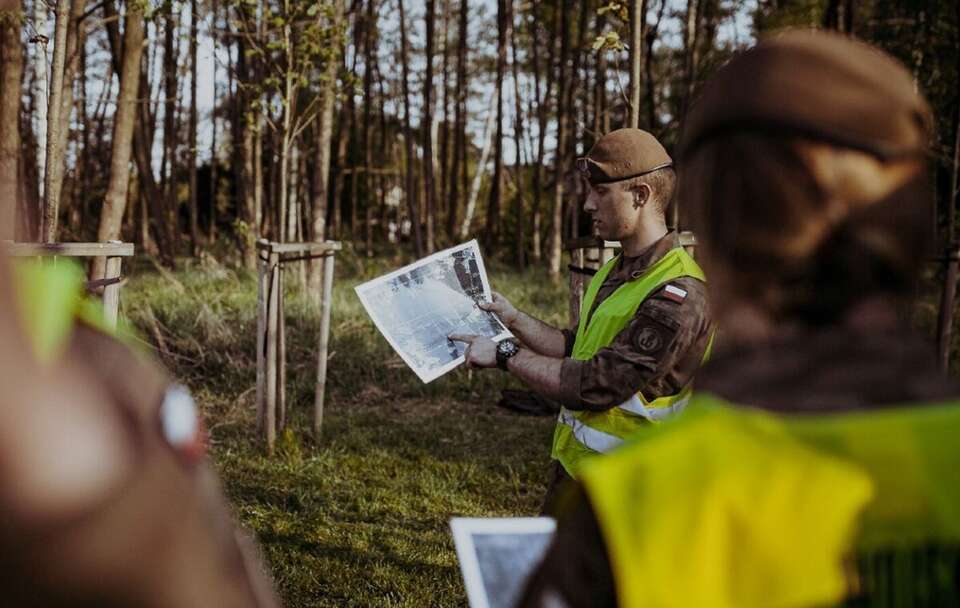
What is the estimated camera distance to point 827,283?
958 millimetres

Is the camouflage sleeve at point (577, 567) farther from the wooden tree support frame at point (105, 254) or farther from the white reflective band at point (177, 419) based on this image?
the wooden tree support frame at point (105, 254)

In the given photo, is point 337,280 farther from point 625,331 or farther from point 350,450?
point 625,331

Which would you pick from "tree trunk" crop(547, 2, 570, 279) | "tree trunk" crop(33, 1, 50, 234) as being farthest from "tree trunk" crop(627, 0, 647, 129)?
"tree trunk" crop(547, 2, 570, 279)

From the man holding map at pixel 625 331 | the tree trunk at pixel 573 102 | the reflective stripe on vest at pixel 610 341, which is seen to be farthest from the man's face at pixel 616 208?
the tree trunk at pixel 573 102

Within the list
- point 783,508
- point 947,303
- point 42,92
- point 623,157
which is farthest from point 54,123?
point 783,508

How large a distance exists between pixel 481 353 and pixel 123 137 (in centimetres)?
717

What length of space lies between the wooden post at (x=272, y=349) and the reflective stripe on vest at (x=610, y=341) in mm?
3646

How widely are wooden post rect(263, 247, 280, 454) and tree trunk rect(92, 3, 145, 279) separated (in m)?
3.14

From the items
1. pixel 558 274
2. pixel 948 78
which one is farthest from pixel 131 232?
pixel 948 78

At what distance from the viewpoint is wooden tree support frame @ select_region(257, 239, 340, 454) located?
6.16 meters

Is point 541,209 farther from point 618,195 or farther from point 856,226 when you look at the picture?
point 856,226

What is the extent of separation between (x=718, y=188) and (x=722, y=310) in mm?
134

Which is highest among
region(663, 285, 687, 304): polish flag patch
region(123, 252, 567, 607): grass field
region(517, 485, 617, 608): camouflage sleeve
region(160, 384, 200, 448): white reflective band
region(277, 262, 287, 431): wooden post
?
region(663, 285, 687, 304): polish flag patch

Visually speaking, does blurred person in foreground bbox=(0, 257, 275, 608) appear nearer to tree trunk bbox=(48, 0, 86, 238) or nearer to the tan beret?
the tan beret
